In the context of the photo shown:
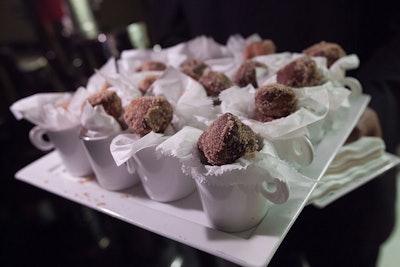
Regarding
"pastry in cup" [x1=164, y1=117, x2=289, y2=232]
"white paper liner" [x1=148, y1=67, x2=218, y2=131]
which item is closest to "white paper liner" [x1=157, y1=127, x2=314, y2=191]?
"pastry in cup" [x1=164, y1=117, x2=289, y2=232]

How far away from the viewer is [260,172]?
494 millimetres

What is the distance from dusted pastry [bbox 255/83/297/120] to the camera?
2.02ft

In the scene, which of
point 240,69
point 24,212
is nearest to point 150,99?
point 240,69

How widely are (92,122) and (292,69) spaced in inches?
15.3

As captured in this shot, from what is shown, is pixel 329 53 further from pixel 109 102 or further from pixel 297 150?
pixel 109 102

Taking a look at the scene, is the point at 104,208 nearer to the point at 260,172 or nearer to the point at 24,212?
the point at 260,172

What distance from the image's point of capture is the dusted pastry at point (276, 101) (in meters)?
0.61

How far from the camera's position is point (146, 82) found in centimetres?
78

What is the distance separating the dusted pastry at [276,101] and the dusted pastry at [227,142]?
11cm

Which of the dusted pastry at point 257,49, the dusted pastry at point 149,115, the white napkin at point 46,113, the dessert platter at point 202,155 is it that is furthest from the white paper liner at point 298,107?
the white napkin at point 46,113

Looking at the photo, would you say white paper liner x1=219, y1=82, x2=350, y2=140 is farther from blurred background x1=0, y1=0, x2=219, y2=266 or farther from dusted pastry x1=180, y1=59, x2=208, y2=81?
blurred background x1=0, y1=0, x2=219, y2=266

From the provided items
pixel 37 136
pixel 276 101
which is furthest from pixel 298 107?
pixel 37 136

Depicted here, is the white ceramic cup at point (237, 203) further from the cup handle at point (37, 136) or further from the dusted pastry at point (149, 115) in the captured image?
the cup handle at point (37, 136)

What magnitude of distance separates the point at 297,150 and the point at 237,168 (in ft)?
0.55
